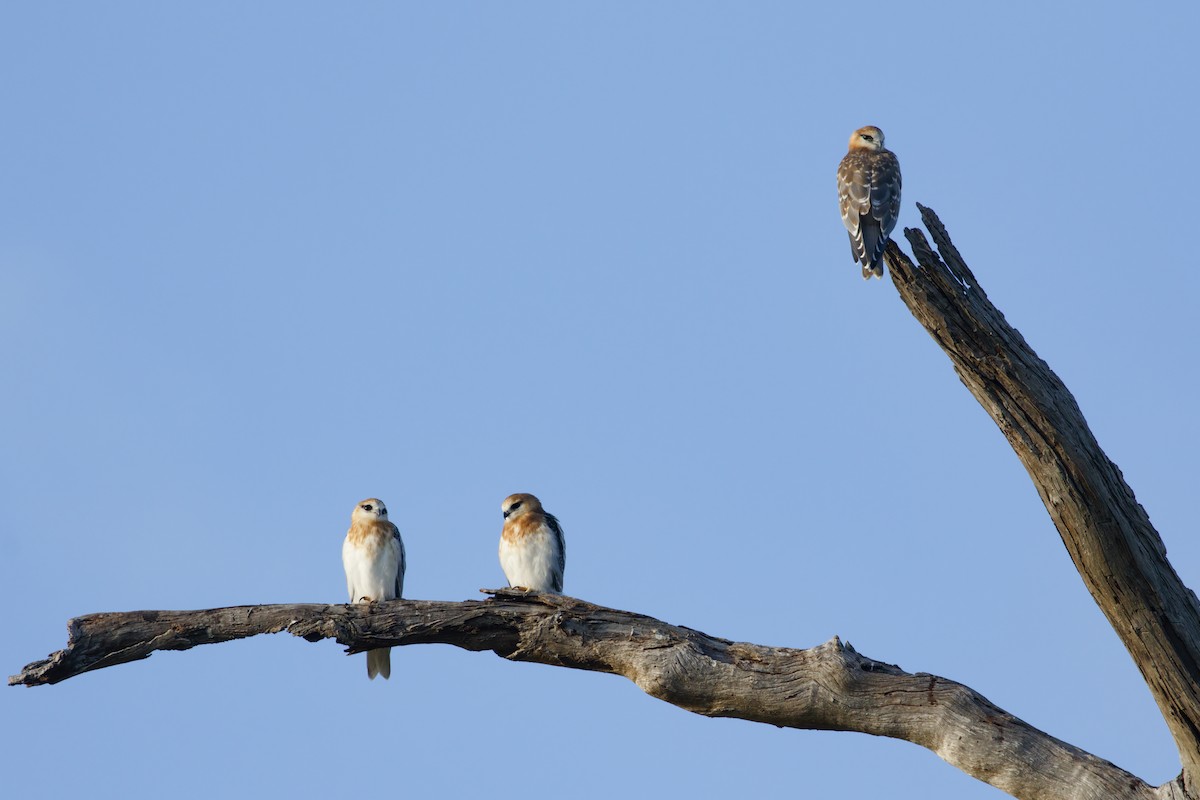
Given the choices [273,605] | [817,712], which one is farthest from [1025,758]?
[273,605]

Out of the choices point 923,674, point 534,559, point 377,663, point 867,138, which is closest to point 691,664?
point 923,674

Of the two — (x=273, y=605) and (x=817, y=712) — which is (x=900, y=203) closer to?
(x=817, y=712)

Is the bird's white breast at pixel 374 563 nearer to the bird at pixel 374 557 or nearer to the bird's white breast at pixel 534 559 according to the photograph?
the bird at pixel 374 557

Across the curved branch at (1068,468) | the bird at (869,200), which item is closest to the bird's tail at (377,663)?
the bird at (869,200)

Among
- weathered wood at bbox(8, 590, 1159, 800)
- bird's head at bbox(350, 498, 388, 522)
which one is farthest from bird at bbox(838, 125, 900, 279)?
bird's head at bbox(350, 498, 388, 522)

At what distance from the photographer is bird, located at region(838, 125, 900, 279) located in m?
9.82

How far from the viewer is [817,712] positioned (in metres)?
7.77

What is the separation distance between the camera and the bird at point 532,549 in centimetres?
1106

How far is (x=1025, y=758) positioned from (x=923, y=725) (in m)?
0.57

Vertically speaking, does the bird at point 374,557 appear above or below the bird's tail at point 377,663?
above

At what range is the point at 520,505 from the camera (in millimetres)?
11383

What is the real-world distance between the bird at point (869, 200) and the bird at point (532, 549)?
333cm

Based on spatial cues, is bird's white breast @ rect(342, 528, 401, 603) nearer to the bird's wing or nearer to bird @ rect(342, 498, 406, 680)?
bird @ rect(342, 498, 406, 680)

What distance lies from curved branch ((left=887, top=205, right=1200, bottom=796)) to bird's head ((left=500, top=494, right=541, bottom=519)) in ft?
16.3
